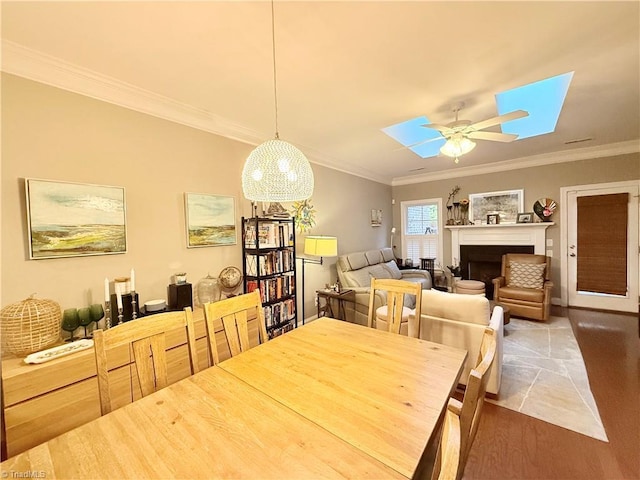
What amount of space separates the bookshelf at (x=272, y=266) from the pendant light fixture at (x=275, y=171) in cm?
139

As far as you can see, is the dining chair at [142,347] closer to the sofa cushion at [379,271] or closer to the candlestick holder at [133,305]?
→ the candlestick holder at [133,305]

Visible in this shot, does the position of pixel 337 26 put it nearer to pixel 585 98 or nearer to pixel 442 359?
pixel 442 359


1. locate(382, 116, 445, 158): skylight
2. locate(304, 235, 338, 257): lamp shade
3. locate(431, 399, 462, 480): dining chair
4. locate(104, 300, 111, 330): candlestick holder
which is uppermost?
locate(382, 116, 445, 158): skylight

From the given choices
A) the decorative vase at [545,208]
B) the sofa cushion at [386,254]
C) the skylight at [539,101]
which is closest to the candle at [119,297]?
the skylight at [539,101]

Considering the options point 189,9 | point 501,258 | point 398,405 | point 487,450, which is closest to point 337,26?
point 189,9

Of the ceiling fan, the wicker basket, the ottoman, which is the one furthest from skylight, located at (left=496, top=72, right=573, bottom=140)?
the wicker basket

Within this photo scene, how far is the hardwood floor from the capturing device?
1.53 meters

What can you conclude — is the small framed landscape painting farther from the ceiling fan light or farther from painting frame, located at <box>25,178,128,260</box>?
painting frame, located at <box>25,178,128,260</box>

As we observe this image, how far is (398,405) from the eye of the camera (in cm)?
102

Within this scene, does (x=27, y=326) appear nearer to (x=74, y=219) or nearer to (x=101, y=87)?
(x=74, y=219)

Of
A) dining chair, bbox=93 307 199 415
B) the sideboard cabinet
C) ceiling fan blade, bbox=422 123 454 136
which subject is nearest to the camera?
dining chair, bbox=93 307 199 415

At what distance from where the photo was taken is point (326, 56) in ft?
6.26

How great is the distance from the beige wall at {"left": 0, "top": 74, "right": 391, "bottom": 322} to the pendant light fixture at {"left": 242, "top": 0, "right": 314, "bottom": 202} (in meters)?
1.38

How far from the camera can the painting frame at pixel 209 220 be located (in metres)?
2.69
